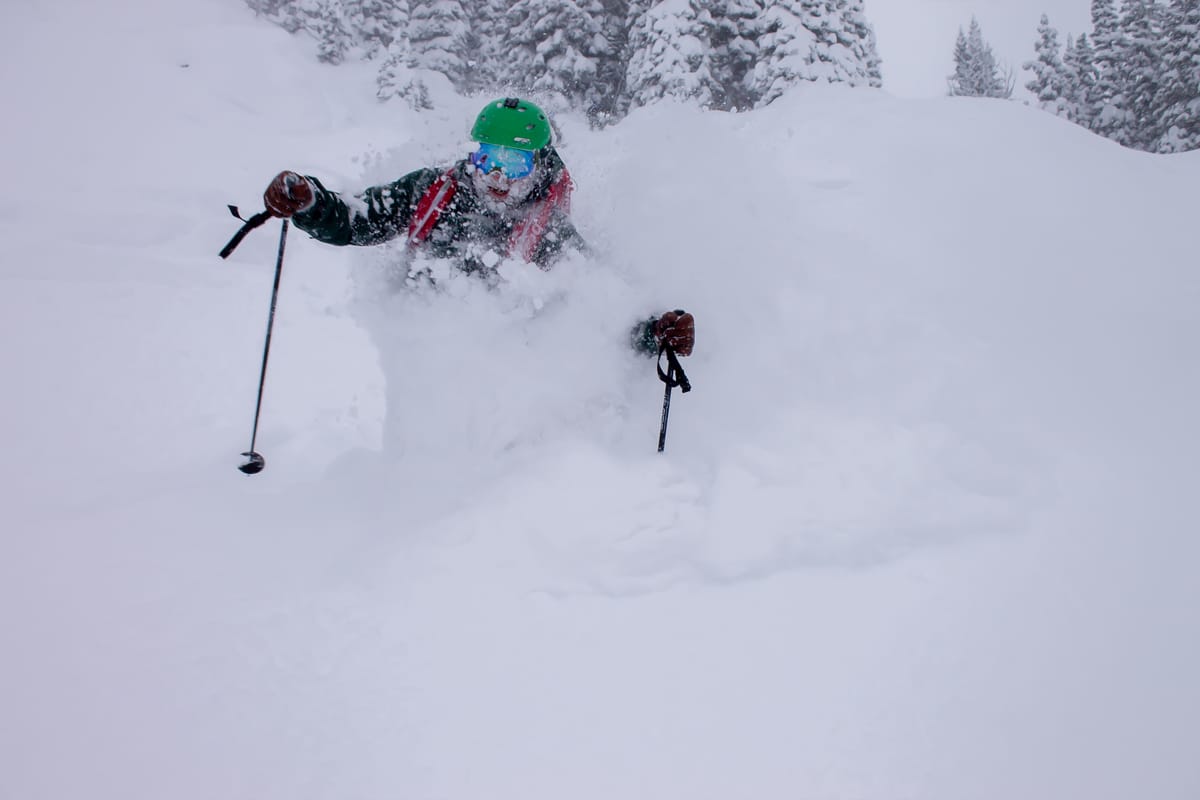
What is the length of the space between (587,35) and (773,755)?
20.9 metres

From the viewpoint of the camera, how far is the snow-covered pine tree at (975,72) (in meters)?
30.1

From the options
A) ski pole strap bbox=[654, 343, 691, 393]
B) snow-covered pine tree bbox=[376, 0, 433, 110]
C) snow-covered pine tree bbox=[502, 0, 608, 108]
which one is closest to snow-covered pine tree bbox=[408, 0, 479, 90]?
snow-covered pine tree bbox=[376, 0, 433, 110]

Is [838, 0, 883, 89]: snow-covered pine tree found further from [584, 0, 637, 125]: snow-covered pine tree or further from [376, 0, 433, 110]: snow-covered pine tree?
[376, 0, 433, 110]: snow-covered pine tree

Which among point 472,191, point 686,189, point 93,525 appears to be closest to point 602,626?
point 93,525

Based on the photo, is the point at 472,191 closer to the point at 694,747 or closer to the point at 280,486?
the point at 280,486

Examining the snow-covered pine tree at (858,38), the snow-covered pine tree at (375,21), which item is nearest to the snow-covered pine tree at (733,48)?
the snow-covered pine tree at (858,38)

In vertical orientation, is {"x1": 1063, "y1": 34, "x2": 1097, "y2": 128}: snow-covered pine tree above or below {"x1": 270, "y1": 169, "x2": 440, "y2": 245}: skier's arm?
above

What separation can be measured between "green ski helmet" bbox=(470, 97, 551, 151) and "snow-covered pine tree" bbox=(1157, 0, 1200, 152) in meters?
23.8

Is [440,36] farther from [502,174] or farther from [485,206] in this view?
[502,174]

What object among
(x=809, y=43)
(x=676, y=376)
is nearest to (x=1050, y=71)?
(x=809, y=43)

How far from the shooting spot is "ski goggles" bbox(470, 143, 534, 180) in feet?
12.6

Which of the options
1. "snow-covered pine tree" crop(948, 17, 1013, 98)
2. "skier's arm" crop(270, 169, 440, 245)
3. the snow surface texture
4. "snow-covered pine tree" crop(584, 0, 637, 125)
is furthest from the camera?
"snow-covered pine tree" crop(948, 17, 1013, 98)

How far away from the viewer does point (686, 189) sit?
459cm

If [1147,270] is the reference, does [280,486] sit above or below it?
below
